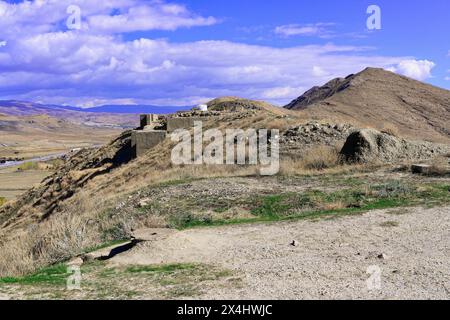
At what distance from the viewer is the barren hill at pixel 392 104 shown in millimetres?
35875

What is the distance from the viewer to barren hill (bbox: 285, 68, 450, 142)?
118ft

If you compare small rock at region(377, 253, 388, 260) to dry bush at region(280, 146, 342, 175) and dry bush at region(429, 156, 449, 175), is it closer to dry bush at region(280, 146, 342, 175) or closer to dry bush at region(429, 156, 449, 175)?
dry bush at region(429, 156, 449, 175)

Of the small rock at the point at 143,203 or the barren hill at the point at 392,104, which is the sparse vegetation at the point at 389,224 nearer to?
the small rock at the point at 143,203

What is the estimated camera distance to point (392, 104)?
131ft

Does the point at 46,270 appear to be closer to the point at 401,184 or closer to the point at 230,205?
the point at 230,205

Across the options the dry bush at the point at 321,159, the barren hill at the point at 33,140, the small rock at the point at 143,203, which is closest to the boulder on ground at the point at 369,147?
the dry bush at the point at 321,159

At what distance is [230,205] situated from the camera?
11.6 metres

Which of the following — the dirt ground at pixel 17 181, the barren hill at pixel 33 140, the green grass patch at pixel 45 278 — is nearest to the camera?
the green grass patch at pixel 45 278

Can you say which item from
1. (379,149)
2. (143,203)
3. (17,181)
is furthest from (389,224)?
(17,181)

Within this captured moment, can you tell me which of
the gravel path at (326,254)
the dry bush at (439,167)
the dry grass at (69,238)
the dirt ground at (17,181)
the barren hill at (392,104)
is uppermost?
the barren hill at (392,104)

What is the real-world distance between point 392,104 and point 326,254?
34.4 meters

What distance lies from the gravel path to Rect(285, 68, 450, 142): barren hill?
2443cm

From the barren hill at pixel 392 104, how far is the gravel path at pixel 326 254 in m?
24.4

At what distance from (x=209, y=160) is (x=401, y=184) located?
763 cm
